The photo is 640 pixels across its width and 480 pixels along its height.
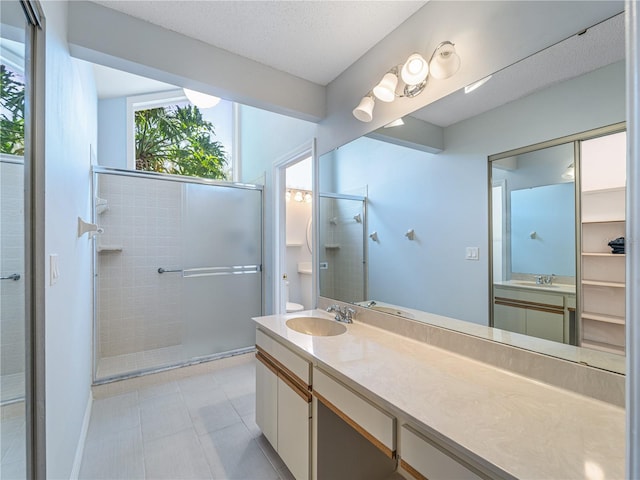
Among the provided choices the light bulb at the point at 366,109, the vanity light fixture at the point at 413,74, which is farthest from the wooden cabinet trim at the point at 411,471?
the light bulb at the point at 366,109

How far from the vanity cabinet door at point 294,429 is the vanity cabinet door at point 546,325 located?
102 centimetres

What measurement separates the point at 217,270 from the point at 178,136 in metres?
2.10

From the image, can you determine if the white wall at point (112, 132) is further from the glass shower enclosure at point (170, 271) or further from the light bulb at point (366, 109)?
the light bulb at point (366, 109)

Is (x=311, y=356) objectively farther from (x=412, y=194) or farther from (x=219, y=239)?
(x=219, y=239)

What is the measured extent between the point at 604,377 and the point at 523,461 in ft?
1.67

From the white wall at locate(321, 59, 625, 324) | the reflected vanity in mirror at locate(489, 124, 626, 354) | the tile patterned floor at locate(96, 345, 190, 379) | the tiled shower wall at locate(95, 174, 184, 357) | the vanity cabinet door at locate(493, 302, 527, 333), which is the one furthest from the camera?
the tiled shower wall at locate(95, 174, 184, 357)

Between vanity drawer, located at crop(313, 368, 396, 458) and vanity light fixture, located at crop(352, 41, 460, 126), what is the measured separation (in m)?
1.45

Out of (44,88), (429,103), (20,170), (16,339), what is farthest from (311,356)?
(44,88)

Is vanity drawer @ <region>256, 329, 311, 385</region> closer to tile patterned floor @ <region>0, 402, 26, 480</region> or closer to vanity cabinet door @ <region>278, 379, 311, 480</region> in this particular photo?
vanity cabinet door @ <region>278, 379, 311, 480</region>

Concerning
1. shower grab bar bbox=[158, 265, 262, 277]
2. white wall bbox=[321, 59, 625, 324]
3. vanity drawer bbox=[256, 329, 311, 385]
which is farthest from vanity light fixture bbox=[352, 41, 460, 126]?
shower grab bar bbox=[158, 265, 262, 277]

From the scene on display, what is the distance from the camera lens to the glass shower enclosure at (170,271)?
299 cm

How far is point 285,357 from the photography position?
157 cm

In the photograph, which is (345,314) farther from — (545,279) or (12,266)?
(12,266)

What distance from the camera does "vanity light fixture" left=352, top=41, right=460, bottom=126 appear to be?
52.5 inches
